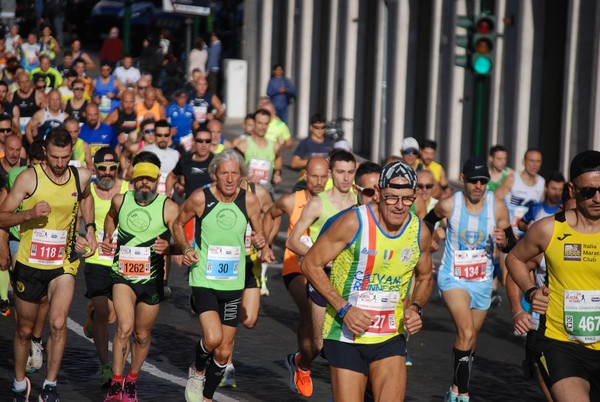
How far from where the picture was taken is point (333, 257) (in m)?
8.09

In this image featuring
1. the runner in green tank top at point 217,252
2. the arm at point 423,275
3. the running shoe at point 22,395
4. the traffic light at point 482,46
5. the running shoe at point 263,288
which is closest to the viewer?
the arm at point 423,275

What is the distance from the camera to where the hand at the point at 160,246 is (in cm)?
1050

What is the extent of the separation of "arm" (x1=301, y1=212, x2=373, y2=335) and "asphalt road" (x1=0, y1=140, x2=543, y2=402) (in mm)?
2681

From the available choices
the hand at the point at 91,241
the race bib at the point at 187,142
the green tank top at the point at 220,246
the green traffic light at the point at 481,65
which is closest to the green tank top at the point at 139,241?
the hand at the point at 91,241

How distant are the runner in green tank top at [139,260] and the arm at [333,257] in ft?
8.52

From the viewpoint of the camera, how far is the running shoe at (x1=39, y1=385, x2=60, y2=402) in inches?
385

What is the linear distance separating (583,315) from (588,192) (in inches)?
25.8

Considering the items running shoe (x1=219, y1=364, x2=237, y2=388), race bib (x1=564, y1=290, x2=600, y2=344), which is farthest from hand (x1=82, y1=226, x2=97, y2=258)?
race bib (x1=564, y1=290, x2=600, y2=344)

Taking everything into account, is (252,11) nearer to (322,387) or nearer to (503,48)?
(503,48)

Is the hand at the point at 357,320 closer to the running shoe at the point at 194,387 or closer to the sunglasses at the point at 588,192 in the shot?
the sunglasses at the point at 588,192

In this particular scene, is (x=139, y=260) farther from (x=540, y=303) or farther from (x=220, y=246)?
(x=540, y=303)

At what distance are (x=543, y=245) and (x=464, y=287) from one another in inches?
129

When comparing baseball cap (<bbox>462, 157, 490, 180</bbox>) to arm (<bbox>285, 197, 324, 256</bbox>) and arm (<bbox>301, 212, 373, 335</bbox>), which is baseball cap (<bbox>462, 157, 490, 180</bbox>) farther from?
arm (<bbox>301, 212, 373, 335</bbox>)

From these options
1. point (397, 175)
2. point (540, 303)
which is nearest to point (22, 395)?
point (397, 175)
